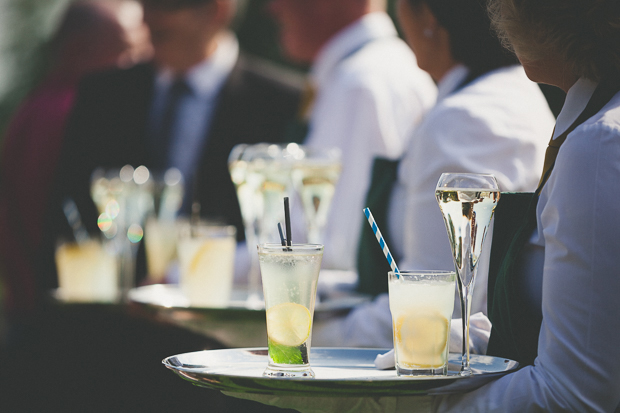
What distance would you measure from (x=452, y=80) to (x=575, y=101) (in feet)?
3.20

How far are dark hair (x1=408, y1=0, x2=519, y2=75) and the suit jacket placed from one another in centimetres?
214

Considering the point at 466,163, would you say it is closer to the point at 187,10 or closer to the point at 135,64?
the point at 187,10

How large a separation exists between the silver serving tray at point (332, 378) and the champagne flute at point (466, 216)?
2.5 inches

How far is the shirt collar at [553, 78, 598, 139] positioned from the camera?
4.70ft

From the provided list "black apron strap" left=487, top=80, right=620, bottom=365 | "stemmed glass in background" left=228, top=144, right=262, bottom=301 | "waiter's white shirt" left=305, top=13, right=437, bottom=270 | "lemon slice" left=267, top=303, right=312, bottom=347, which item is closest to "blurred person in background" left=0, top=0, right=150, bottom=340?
"waiter's white shirt" left=305, top=13, right=437, bottom=270

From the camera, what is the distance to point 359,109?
133 inches

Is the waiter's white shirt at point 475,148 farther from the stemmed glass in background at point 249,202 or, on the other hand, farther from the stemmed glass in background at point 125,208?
the stemmed glass in background at point 125,208

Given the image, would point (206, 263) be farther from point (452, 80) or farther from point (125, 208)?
point (452, 80)

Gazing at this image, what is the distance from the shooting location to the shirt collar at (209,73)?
4.60 m

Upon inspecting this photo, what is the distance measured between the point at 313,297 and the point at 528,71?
592 millimetres

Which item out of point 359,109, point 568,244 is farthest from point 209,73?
point 568,244

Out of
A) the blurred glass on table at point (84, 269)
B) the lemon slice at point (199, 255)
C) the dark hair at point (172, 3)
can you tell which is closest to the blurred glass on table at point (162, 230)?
the blurred glass on table at point (84, 269)

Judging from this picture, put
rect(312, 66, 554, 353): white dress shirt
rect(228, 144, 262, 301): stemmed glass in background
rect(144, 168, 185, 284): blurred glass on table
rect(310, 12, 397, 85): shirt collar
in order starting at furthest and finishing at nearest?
1. rect(310, 12, 397, 85): shirt collar
2. rect(144, 168, 185, 284): blurred glass on table
3. rect(228, 144, 262, 301): stemmed glass in background
4. rect(312, 66, 554, 353): white dress shirt

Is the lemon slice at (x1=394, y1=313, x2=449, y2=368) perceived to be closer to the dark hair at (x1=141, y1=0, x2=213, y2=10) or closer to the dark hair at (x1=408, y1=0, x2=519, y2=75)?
the dark hair at (x1=408, y1=0, x2=519, y2=75)
